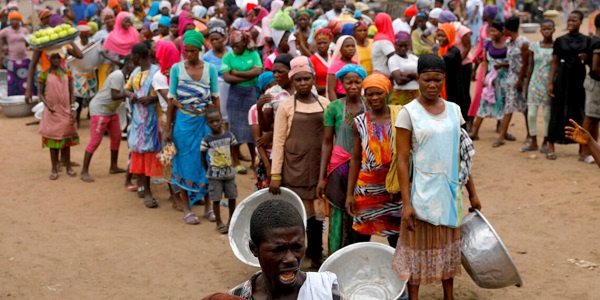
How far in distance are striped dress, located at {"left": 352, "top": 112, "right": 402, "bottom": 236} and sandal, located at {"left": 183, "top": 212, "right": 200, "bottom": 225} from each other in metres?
2.59

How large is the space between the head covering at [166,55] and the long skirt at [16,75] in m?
7.06

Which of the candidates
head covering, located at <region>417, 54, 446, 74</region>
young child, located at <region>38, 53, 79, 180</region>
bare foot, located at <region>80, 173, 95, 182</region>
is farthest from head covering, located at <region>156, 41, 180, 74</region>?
head covering, located at <region>417, 54, 446, 74</region>

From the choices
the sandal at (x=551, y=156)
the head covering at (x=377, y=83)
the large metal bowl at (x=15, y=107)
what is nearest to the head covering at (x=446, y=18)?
the sandal at (x=551, y=156)

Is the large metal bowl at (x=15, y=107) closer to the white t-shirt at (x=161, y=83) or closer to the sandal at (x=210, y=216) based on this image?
the white t-shirt at (x=161, y=83)

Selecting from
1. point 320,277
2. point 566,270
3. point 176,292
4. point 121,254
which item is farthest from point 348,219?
point 320,277

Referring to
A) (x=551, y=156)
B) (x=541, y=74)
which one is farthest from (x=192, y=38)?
(x=551, y=156)

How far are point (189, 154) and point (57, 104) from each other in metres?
2.52

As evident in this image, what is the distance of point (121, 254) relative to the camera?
6555 millimetres

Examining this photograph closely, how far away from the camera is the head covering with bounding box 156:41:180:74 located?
7.54 m

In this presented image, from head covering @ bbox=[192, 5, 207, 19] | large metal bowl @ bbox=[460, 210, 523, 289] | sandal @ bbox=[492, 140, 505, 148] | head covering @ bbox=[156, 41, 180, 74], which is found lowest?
sandal @ bbox=[492, 140, 505, 148]

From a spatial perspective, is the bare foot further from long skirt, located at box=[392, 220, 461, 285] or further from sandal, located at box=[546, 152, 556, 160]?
sandal, located at box=[546, 152, 556, 160]

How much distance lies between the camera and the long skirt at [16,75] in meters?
13.6

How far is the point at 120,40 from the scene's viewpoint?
11.7m

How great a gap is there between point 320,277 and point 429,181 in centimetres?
210
